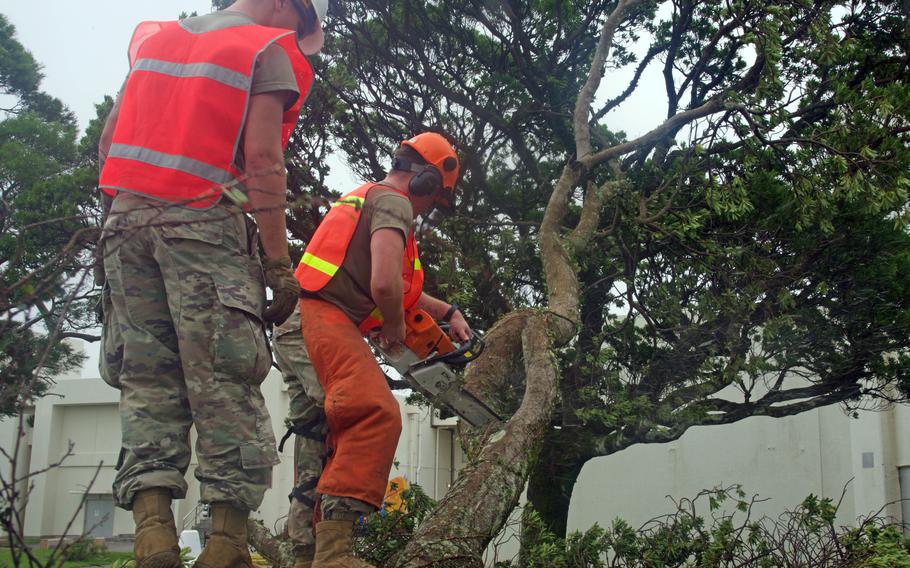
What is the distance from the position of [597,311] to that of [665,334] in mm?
688

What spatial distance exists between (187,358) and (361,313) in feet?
2.93

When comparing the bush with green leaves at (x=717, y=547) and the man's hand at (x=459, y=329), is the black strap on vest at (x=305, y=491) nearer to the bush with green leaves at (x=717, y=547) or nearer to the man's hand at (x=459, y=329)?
the man's hand at (x=459, y=329)

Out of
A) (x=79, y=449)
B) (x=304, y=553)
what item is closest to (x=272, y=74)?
(x=304, y=553)

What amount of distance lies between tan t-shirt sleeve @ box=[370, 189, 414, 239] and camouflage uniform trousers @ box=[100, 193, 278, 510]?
2.01 feet

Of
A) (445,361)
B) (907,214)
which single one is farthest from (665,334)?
(445,361)

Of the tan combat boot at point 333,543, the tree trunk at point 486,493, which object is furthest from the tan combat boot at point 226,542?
the tree trunk at point 486,493

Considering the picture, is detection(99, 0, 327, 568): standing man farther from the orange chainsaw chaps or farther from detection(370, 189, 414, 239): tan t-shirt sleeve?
the orange chainsaw chaps

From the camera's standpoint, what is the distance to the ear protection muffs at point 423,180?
3.19 m

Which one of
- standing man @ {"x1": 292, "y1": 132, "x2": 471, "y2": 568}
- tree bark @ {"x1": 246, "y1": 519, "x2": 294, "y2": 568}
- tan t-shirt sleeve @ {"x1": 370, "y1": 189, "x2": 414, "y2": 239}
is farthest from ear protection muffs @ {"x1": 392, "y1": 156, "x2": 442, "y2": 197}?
tree bark @ {"x1": 246, "y1": 519, "x2": 294, "y2": 568}

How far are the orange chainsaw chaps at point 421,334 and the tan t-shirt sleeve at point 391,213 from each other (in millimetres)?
445

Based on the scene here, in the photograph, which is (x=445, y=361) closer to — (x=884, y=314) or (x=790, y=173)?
(x=790, y=173)

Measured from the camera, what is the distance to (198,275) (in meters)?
2.29

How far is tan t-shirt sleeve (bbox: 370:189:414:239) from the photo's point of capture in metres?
2.87

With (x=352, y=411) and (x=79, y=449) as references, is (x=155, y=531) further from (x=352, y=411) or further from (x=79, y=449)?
(x=79, y=449)
